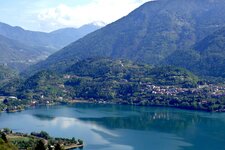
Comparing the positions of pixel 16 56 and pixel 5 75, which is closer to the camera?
pixel 5 75

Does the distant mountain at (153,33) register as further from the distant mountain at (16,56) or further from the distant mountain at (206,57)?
the distant mountain at (16,56)

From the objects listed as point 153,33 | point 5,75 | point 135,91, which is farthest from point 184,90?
point 153,33

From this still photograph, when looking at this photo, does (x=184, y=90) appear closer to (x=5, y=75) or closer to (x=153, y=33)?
(x=5, y=75)

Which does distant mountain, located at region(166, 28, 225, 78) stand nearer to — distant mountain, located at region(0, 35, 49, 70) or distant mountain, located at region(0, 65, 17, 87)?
distant mountain, located at region(0, 65, 17, 87)

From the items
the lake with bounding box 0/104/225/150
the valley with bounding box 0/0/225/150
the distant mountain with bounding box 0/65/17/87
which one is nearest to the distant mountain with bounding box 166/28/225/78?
the valley with bounding box 0/0/225/150

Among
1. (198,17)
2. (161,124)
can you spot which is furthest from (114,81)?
(198,17)
